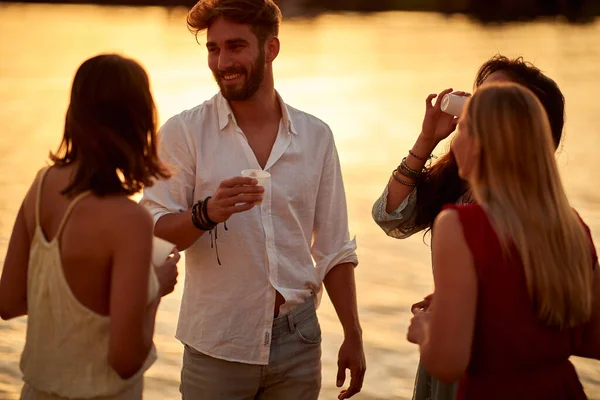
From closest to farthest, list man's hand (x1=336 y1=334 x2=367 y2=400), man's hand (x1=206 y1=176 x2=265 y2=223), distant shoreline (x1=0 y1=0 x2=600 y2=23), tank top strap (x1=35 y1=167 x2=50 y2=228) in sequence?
tank top strap (x1=35 y1=167 x2=50 y2=228)
man's hand (x1=206 y1=176 x2=265 y2=223)
man's hand (x1=336 y1=334 x2=367 y2=400)
distant shoreline (x1=0 y1=0 x2=600 y2=23)

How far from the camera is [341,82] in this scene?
1886 centimetres

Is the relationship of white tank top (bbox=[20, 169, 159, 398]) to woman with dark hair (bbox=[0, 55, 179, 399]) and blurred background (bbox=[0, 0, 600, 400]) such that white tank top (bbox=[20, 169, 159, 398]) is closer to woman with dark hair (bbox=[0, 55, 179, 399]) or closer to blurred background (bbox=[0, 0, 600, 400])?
woman with dark hair (bbox=[0, 55, 179, 399])

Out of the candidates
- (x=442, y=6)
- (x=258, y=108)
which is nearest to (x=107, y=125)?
(x=258, y=108)

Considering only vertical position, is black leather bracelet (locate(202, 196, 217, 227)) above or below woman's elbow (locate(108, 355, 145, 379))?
above

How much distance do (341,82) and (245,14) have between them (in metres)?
15.2

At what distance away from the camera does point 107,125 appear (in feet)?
8.79

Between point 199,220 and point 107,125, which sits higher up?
point 107,125

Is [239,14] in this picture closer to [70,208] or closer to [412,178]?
[412,178]

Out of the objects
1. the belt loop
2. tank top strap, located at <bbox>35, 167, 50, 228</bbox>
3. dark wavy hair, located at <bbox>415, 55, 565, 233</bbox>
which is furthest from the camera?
the belt loop

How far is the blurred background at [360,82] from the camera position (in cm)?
702

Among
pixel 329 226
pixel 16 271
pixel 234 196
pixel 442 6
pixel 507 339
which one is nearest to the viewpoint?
pixel 507 339

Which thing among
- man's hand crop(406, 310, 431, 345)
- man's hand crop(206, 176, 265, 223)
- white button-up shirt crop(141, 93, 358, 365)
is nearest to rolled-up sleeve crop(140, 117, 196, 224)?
white button-up shirt crop(141, 93, 358, 365)

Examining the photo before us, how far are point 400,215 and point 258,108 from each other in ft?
2.04

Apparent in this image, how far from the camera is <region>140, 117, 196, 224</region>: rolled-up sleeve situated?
3.59m
